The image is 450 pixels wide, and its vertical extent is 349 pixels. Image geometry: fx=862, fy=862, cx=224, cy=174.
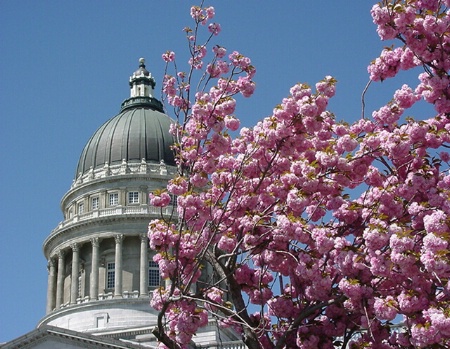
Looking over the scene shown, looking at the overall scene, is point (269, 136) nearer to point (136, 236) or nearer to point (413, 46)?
point (413, 46)

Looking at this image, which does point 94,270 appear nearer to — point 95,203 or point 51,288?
point 51,288

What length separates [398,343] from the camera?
52.2 ft

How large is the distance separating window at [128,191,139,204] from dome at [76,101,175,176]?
3.94 metres

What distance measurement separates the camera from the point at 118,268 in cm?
7481

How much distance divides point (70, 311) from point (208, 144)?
60765 millimetres

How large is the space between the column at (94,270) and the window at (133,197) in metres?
4.84

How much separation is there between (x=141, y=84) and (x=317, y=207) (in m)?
78.4

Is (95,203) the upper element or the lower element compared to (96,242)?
upper

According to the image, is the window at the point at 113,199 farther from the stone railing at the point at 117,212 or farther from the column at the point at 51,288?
the column at the point at 51,288

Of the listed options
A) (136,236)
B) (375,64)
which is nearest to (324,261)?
(375,64)

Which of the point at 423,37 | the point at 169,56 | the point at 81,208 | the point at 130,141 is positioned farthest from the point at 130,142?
the point at 423,37

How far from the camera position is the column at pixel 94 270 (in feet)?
245

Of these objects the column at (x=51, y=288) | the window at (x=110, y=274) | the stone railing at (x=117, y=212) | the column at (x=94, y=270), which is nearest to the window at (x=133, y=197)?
the stone railing at (x=117, y=212)

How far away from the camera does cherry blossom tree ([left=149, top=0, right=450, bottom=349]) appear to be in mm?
15078
